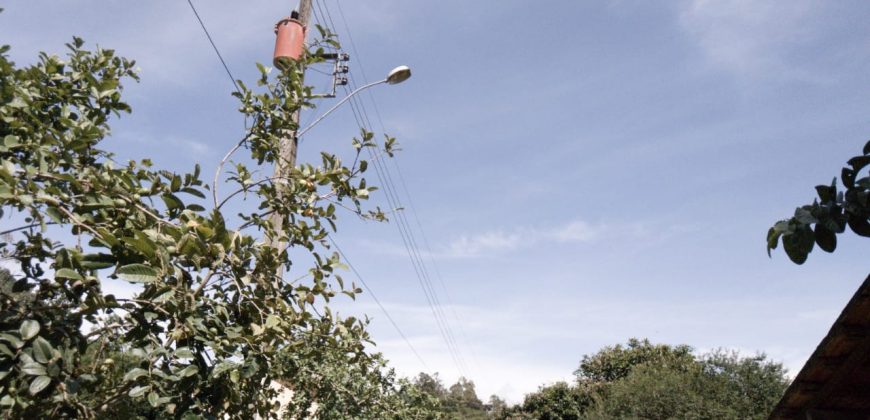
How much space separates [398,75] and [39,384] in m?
5.68

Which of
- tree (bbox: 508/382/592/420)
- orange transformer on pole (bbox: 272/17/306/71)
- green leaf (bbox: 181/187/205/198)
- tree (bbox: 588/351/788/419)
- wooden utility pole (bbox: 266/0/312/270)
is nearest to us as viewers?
green leaf (bbox: 181/187/205/198)

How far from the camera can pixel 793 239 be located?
1.53m

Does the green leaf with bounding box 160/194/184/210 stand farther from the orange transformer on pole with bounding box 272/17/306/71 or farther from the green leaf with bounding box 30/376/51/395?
the orange transformer on pole with bounding box 272/17/306/71

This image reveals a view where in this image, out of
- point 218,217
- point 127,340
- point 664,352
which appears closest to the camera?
point 127,340

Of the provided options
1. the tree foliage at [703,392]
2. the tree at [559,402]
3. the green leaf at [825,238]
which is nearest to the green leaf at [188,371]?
the green leaf at [825,238]

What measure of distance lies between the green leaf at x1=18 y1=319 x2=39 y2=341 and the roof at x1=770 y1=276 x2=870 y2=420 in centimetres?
464

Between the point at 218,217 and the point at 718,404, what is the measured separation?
18830mm

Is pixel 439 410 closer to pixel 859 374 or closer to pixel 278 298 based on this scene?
pixel 859 374

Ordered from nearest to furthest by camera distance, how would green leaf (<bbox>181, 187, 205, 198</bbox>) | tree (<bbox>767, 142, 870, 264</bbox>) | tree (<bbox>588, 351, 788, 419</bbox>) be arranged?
tree (<bbox>767, 142, 870, 264</bbox>)
green leaf (<bbox>181, 187, 205, 198</bbox>)
tree (<bbox>588, 351, 788, 419</bbox>)

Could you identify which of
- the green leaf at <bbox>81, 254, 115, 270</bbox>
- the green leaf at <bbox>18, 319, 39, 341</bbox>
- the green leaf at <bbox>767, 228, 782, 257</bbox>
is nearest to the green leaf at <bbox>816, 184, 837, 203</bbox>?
the green leaf at <bbox>767, 228, 782, 257</bbox>

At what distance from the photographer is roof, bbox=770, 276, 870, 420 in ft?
13.2

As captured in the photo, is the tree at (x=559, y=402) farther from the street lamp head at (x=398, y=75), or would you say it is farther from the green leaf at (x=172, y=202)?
the green leaf at (x=172, y=202)

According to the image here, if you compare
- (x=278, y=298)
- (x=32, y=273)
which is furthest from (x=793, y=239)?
(x=32, y=273)

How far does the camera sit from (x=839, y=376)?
4629mm
